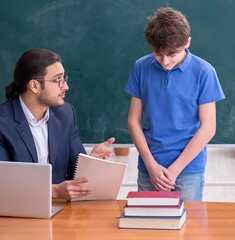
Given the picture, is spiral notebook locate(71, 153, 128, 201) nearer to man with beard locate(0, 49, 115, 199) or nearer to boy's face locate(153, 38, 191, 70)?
man with beard locate(0, 49, 115, 199)

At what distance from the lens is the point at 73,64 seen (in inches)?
166

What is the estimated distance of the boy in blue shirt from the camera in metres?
3.30

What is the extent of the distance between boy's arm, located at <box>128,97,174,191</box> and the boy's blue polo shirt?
2.8 inches

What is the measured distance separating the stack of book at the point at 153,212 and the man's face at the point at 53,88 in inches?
36.7

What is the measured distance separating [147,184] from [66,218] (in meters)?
0.83

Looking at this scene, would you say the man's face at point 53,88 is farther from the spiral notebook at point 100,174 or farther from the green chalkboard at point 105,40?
the green chalkboard at point 105,40

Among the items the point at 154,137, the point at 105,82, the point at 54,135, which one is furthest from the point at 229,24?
the point at 54,135

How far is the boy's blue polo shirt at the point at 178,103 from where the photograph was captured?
335 cm

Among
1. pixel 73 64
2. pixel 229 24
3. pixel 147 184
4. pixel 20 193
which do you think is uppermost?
pixel 229 24

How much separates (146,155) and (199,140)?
30 cm

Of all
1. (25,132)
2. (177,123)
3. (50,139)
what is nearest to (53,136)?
(50,139)

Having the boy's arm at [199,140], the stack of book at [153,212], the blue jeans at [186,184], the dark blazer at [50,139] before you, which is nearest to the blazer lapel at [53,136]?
the dark blazer at [50,139]

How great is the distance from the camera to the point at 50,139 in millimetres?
3256

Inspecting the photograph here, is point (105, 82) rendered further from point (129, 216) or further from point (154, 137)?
point (129, 216)
